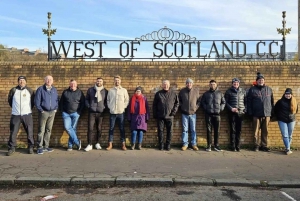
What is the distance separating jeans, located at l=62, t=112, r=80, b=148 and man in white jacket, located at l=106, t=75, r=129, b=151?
90 cm

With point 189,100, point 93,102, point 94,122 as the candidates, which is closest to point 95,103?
point 93,102

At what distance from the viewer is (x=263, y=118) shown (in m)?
8.02

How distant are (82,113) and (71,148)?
1.04 m

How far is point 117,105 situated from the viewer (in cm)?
795

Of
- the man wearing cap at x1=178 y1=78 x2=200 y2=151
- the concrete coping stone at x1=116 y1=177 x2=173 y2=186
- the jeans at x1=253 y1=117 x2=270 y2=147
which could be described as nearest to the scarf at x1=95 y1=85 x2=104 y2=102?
the man wearing cap at x1=178 y1=78 x2=200 y2=151

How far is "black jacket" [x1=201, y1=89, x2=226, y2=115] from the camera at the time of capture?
791cm

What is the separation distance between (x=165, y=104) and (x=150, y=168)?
2191mm

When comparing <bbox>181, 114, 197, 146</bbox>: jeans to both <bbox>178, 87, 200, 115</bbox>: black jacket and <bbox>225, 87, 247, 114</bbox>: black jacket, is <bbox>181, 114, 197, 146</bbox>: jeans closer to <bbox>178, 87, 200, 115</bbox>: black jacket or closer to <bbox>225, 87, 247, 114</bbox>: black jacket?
<bbox>178, 87, 200, 115</bbox>: black jacket

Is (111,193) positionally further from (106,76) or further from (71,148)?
(106,76)

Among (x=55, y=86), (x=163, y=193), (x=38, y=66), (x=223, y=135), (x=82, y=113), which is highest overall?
(x=38, y=66)

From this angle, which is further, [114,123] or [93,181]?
[114,123]

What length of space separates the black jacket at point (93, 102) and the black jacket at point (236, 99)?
3.35 meters

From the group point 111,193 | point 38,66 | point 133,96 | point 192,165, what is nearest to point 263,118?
point 192,165

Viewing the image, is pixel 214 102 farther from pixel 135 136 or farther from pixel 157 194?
pixel 157 194
